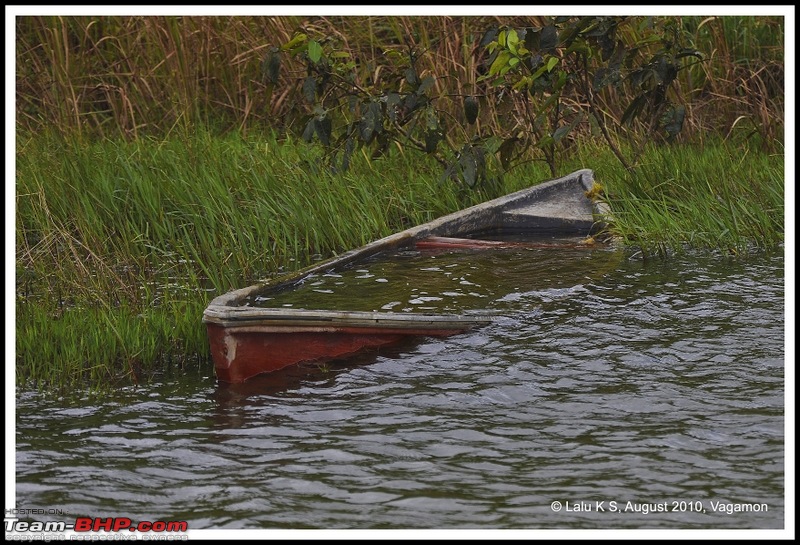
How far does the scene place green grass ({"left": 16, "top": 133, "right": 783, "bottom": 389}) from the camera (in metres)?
6.22

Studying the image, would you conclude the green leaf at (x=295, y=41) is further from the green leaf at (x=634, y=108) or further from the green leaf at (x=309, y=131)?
the green leaf at (x=634, y=108)

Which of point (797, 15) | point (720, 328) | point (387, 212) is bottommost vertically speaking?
point (720, 328)

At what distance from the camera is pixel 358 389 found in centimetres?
498

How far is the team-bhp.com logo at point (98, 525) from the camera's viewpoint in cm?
365

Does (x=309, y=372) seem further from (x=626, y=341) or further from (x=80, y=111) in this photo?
(x=80, y=111)

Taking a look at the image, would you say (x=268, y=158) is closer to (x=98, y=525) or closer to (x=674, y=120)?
(x=674, y=120)

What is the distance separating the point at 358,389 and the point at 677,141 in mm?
5004

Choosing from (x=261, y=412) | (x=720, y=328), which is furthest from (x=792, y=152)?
(x=261, y=412)

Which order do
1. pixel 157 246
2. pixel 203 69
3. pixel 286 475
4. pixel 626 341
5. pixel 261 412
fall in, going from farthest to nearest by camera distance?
pixel 203 69 → pixel 157 246 → pixel 626 341 → pixel 261 412 → pixel 286 475

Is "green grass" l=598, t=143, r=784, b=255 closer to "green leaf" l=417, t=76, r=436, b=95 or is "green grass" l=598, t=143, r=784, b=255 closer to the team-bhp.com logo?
"green leaf" l=417, t=76, r=436, b=95

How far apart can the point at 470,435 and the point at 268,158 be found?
4462mm

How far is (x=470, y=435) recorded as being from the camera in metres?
4.38

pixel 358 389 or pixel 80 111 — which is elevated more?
pixel 80 111

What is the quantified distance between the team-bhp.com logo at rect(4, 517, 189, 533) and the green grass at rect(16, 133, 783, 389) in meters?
1.83
